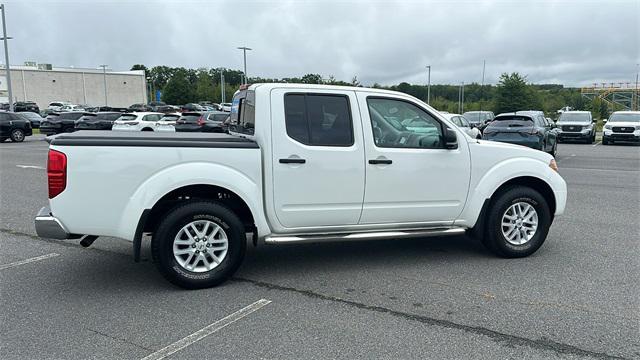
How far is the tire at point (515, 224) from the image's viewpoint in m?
5.32

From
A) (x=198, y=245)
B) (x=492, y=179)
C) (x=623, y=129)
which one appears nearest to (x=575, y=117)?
(x=623, y=129)

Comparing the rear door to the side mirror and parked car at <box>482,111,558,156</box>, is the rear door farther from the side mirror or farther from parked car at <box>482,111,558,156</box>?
parked car at <box>482,111,558,156</box>

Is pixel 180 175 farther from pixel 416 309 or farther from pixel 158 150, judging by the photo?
pixel 416 309

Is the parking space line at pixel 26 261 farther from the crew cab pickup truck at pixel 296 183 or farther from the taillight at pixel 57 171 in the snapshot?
the taillight at pixel 57 171

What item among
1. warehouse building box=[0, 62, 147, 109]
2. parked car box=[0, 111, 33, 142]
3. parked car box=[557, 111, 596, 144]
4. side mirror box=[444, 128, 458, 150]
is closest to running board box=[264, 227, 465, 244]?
side mirror box=[444, 128, 458, 150]

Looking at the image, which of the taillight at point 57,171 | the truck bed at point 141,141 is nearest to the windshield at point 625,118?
the truck bed at point 141,141

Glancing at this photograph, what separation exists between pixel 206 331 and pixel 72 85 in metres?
98.8

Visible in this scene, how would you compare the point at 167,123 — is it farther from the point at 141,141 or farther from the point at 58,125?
the point at 141,141

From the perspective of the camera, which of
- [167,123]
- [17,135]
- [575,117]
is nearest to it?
[167,123]

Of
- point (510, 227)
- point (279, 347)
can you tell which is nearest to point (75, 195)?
point (279, 347)

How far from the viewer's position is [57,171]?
411 centimetres

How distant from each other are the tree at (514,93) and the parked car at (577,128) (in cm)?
1692

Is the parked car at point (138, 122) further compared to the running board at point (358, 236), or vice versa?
the parked car at point (138, 122)

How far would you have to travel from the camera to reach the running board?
185 inches
